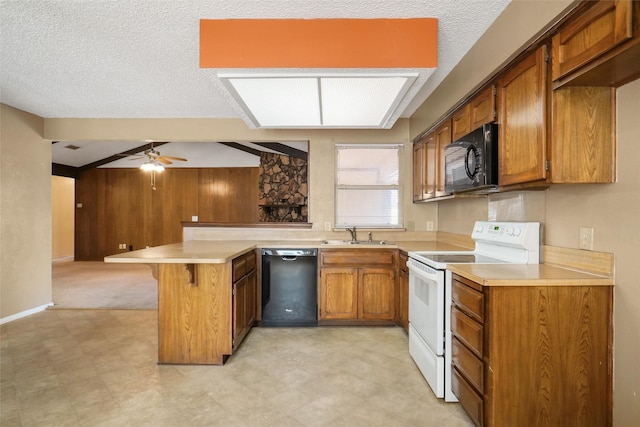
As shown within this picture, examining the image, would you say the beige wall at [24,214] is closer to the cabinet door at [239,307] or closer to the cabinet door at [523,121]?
the cabinet door at [239,307]

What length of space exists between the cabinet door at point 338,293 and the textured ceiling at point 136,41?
2.03 m

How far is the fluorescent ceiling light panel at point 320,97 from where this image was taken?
2195 millimetres

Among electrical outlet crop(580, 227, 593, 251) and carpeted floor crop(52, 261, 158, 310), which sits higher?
electrical outlet crop(580, 227, 593, 251)

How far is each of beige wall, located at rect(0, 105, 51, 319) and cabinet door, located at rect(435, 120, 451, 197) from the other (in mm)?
4701

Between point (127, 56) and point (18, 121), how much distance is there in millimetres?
2403

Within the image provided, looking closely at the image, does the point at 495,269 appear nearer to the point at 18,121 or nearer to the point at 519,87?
the point at 519,87

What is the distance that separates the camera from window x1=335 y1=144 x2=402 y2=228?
13.3 feet

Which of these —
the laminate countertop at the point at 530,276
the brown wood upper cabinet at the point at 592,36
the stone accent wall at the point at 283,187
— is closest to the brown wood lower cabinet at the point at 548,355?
the laminate countertop at the point at 530,276

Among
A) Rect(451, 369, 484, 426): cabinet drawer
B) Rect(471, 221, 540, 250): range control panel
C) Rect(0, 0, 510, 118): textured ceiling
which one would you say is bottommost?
Rect(451, 369, 484, 426): cabinet drawer

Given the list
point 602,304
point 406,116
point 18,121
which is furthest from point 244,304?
point 18,121

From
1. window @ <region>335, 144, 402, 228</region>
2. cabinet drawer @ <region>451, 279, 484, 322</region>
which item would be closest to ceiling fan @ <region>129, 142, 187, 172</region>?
window @ <region>335, 144, 402, 228</region>

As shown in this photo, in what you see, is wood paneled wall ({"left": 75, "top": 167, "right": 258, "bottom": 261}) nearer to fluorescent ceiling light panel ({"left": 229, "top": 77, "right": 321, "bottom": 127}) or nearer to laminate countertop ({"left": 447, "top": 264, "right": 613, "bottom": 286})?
fluorescent ceiling light panel ({"left": 229, "top": 77, "right": 321, "bottom": 127})

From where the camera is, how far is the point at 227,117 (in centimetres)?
405

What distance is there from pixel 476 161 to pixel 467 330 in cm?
106
